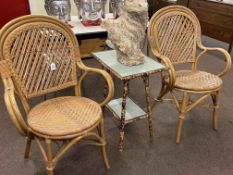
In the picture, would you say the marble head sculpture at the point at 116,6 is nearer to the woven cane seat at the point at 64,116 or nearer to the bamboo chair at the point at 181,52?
the bamboo chair at the point at 181,52

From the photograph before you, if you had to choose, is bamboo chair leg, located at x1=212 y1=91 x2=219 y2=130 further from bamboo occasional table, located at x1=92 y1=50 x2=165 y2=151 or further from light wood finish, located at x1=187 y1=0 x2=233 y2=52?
light wood finish, located at x1=187 y1=0 x2=233 y2=52

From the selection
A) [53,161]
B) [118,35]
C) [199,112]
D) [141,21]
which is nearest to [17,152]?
[53,161]

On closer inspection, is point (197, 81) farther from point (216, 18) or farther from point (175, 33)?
point (216, 18)

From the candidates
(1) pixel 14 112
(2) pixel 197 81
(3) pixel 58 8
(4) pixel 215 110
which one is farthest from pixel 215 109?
(3) pixel 58 8

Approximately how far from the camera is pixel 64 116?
1351mm

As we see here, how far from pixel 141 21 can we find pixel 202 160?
104 cm

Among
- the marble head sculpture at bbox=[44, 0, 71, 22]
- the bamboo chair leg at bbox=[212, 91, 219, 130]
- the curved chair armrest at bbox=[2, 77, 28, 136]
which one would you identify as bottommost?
the bamboo chair leg at bbox=[212, 91, 219, 130]

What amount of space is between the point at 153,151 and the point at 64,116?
2.43 ft

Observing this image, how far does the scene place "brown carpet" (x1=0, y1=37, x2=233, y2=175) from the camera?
1571 mm

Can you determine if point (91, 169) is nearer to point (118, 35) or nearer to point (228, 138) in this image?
point (118, 35)

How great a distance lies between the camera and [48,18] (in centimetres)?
144

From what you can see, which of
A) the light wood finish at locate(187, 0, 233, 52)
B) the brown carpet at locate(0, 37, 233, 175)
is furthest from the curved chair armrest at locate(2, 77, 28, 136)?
the light wood finish at locate(187, 0, 233, 52)

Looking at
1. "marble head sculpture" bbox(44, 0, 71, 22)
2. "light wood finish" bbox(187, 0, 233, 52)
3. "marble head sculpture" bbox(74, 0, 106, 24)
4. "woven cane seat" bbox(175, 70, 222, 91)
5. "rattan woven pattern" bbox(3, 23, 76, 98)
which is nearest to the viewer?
"rattan woven pattern" bbox(3, 23, 76, 98)

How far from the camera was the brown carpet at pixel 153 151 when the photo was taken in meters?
1.57
